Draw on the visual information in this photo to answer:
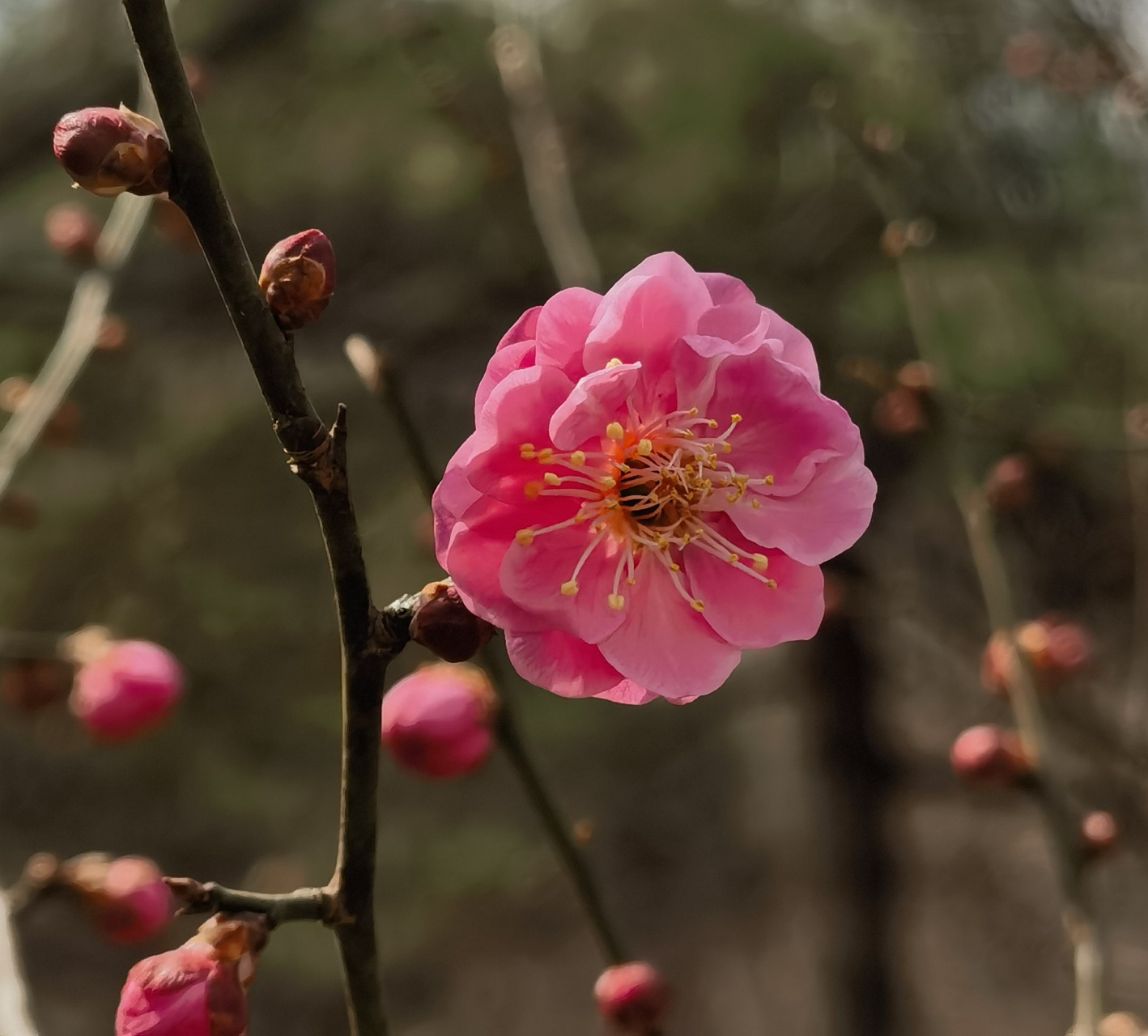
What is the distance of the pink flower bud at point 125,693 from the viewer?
0.95m

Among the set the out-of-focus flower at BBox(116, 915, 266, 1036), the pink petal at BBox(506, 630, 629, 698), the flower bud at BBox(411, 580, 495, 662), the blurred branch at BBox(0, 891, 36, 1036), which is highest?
the flower bud at BBox(411, 580, 495, 662)

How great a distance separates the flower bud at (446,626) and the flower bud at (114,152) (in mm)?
183

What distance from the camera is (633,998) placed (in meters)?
0.67

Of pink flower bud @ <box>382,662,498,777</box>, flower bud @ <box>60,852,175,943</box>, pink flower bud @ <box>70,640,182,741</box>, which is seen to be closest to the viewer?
pink flower bud @ <box>382,662,498,777</box>

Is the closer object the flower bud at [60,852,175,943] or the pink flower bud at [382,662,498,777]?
the pink flower bud at [382,662,498,777]

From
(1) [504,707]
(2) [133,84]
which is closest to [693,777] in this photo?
(1) [504,707]

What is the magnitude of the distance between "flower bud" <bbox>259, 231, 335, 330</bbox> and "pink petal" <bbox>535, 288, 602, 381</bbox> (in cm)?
10

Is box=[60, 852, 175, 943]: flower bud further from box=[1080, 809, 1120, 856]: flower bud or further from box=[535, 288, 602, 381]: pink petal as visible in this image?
box=[1080, 809, 1120, 856]: flower bud

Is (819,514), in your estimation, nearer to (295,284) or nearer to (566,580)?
(566,580)

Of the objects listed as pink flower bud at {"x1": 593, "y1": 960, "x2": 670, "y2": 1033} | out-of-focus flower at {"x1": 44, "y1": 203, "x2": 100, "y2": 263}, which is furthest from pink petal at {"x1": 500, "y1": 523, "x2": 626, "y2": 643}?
out-of-focus flower at {"x1": 44, "y1": 203, "x2": 100, "y2": 263}

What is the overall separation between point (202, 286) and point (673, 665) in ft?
6.63

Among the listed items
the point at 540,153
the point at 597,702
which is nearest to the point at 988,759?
the point at 540,153

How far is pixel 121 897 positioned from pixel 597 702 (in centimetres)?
151

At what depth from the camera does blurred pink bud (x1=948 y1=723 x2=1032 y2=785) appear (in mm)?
830
